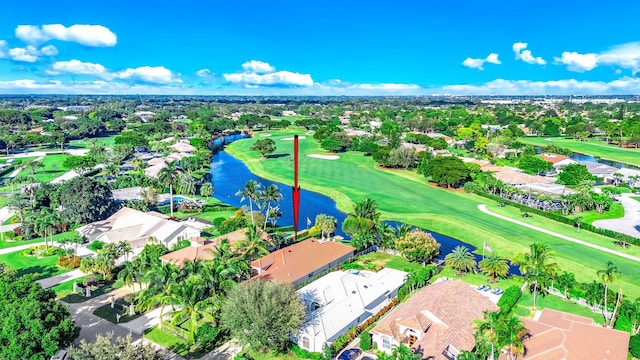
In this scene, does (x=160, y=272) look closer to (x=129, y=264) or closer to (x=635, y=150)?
(x=129, y=264)

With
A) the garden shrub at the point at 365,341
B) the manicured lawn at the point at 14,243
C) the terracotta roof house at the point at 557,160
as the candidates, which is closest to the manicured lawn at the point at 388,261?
the garden shrub at the point at 365,341

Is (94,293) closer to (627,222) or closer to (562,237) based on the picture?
(562,237)

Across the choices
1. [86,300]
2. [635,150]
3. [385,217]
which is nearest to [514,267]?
[385,217]

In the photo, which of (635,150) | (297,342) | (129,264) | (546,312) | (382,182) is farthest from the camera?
(635,150)

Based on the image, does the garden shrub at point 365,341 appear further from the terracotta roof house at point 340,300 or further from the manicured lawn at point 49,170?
the manicured lawn at point 49,170

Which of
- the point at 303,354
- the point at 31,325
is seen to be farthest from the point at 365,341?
the point at 31,325

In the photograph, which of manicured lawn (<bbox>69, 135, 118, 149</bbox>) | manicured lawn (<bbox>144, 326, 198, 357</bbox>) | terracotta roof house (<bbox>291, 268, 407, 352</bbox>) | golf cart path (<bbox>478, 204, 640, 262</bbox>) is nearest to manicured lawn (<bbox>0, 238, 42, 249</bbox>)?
manicured lawn (<bbox>144, 326, 198, 357</bbox>)
